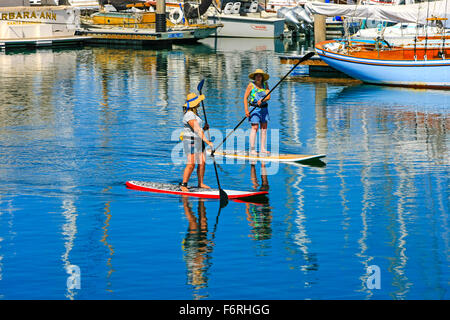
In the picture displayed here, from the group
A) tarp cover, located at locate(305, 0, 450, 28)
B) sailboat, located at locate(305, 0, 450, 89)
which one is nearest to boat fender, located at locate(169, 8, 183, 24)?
sailboat, located at locate(305, 0, 450, 89)

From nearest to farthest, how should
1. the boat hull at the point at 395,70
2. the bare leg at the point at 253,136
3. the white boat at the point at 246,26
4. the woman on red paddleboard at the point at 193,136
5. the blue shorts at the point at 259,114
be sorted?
the woman on red paddleboard at the point at 193,136 → the blue shorts at the point at 259,114 → the bare leg at the point at 253,136 → the boat hull at the point at 395,70 → the white boat at the point at 246,26

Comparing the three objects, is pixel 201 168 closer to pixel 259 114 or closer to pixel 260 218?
pixel 260 218

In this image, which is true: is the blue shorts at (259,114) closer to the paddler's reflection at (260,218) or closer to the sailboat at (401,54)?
the paddler's reflection at (260,218)

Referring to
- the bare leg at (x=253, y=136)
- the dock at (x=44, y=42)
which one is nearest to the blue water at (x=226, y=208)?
the bare leg at (x=253, y=136)

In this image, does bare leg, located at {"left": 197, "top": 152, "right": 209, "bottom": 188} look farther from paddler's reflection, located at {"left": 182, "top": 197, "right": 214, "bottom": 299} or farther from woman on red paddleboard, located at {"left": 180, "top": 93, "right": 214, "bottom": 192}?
paddler's reflection, located at {"left": 182, "top": 197, "right": 214, "bottom": 299}

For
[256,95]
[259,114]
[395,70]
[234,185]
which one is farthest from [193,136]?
[395,70]

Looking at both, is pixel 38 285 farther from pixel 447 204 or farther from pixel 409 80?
pixel 409 80

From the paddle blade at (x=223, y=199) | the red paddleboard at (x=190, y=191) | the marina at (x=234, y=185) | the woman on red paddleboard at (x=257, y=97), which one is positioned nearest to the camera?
the marina at (x=234, y=185)

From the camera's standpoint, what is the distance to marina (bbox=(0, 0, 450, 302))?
1081cm

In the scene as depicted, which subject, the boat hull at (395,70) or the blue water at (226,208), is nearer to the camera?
the blue water at (226,208)

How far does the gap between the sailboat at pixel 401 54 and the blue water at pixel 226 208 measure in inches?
96.8

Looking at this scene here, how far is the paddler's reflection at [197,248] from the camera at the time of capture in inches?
422
